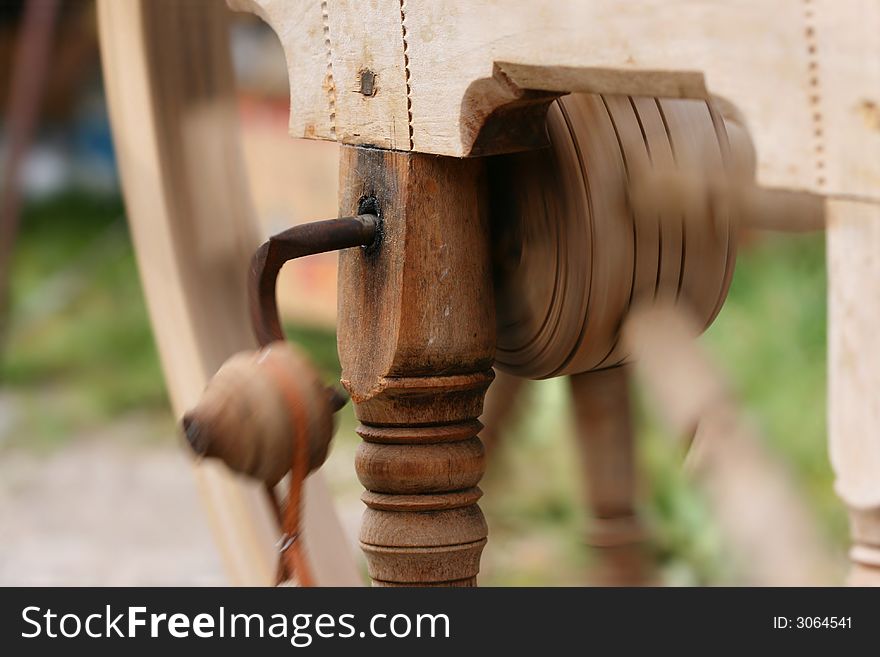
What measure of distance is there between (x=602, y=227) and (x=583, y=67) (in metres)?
0.21

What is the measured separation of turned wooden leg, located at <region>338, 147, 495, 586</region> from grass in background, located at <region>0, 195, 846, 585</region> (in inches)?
17.2

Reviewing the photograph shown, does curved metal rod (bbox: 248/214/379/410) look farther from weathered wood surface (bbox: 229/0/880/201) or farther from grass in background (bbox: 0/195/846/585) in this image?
grass in background (bbox: 0/195/846/585)

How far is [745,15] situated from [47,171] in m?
4.77

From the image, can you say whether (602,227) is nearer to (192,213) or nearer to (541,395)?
(192,213)

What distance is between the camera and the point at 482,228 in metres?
0.88

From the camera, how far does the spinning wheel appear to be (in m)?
0.66

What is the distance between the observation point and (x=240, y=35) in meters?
3.88

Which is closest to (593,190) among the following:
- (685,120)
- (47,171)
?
(685,120)

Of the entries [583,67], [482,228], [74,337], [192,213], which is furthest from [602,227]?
[74,337]

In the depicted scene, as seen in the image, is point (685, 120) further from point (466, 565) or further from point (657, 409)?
point (466, 565)

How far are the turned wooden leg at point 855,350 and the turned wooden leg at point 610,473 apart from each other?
569 mm

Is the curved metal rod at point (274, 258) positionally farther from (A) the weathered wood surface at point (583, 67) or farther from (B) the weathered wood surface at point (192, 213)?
(B) the weathered wood surface at point (192, 213)
